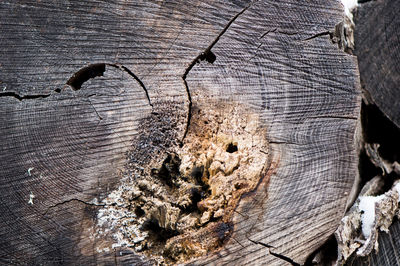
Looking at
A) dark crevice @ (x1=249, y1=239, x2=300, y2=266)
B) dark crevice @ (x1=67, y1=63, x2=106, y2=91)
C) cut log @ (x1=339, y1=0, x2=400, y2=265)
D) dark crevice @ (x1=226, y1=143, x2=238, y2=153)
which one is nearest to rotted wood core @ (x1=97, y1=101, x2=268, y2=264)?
dark crevice @ (x1=226, y1=143, x2=238, y2=153)

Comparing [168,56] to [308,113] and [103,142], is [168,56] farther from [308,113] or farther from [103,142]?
[308,113]

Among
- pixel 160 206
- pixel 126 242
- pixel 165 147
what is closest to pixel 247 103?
pixel 165 147

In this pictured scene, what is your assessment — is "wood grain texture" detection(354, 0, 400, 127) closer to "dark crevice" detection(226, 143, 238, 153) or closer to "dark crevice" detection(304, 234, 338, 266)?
"dark crevice" detection(304, 234, 338, 266)

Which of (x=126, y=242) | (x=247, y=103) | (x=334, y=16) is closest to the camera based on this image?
(x=126, y=242)

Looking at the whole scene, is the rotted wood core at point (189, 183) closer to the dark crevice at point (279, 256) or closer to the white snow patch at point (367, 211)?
the dark crevice at point (279, 256)

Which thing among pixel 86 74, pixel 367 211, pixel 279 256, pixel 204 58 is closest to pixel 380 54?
pixel 367 211

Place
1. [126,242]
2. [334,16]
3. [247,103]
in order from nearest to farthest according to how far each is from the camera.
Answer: [126,242], [247,103], [334,16]
